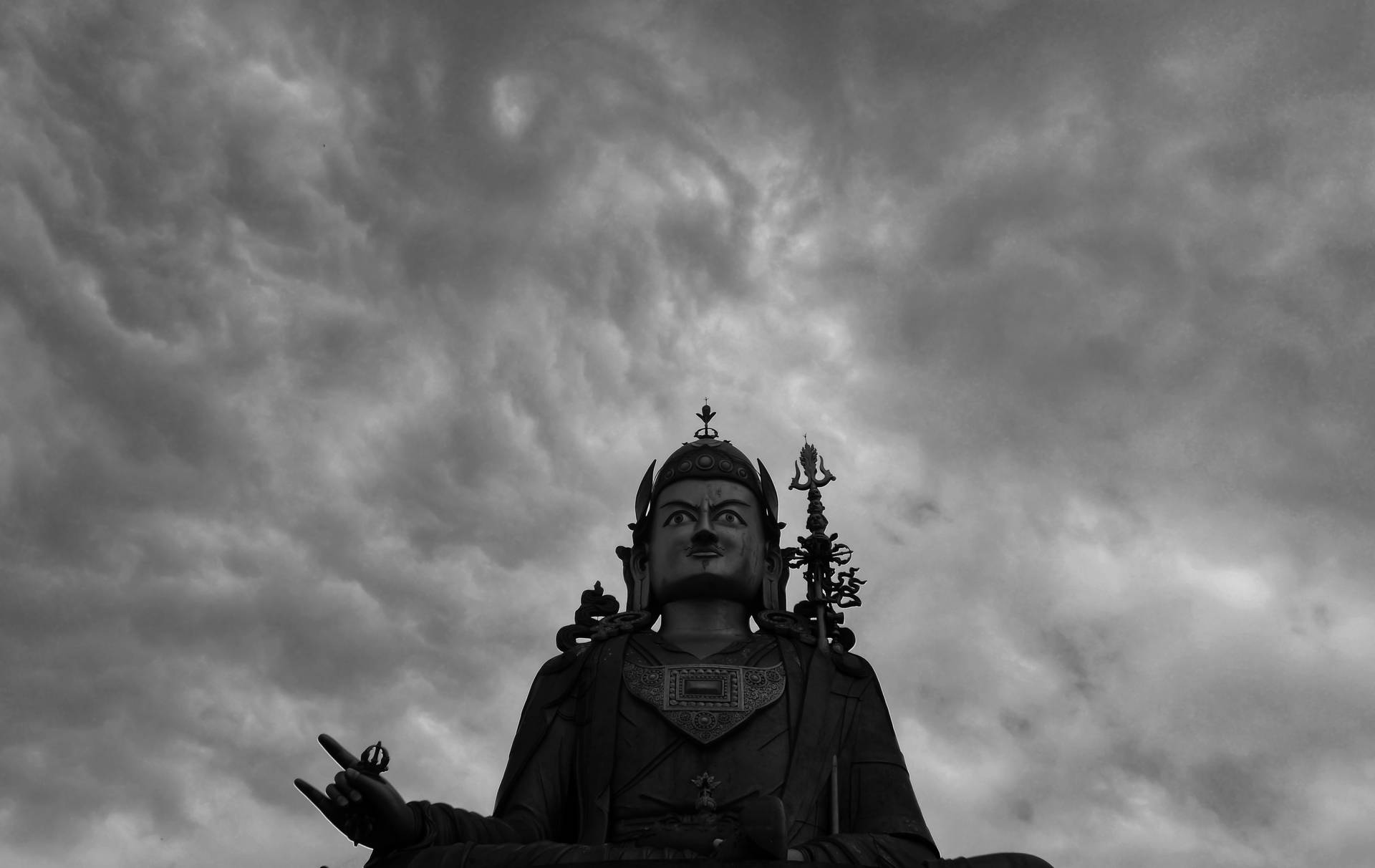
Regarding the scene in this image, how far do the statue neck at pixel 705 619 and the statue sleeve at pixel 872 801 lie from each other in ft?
3.81

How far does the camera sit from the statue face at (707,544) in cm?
1366

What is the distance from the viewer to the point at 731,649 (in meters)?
13.1

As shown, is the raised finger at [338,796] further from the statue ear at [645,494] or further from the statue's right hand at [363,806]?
the statue ear at [645,494]

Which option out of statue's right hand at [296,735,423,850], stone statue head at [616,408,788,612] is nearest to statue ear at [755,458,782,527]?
stone statue head at [616,408,788,612]

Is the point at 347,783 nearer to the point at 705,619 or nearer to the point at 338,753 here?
the point at 338,753

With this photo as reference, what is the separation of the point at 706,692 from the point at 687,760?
2.08 ft

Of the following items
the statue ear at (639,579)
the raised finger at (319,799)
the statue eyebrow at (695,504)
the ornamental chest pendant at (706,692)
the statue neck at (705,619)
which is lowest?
the raised finger at (319,799)

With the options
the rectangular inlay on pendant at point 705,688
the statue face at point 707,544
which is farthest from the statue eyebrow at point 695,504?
the rectangular inlay on pendant at point 705,688

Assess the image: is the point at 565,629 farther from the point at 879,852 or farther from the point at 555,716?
the point at 879,852

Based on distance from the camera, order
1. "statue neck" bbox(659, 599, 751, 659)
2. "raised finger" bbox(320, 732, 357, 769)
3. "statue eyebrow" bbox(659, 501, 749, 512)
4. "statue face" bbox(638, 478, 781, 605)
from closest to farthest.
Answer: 1. "raised finger" bbox(320, 732, 357, 769)
2. "statue neck" bbox(659, 599, 751, 659)
3. "statue face" bbox(638, 478, 781, 605)
4. "statue eyebrow" bbox(659, 501, 749, 512)

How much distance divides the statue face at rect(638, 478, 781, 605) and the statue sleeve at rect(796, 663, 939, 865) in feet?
4.40

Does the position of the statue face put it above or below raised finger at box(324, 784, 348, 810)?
above

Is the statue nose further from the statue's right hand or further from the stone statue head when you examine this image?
the statue's right hand

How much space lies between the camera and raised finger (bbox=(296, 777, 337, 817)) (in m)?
10.1
